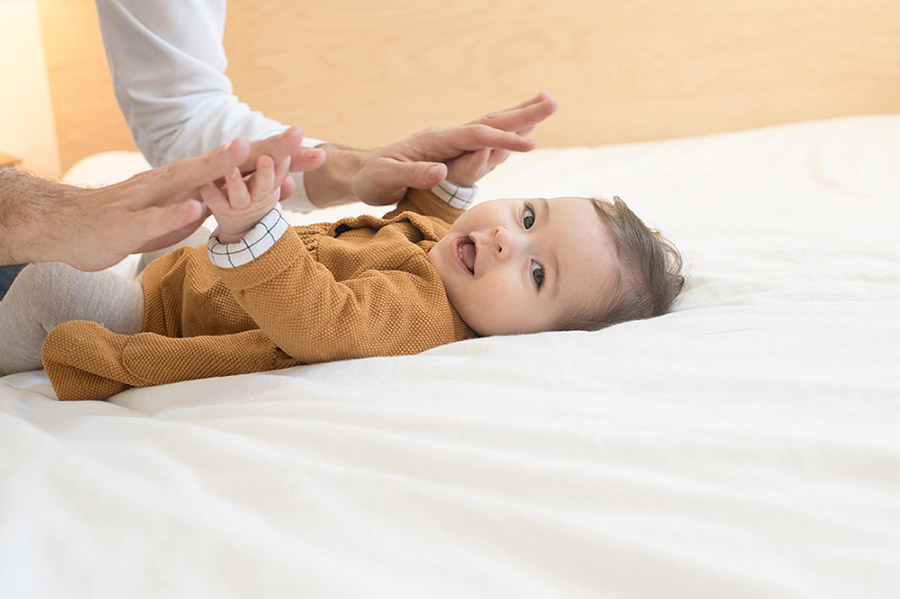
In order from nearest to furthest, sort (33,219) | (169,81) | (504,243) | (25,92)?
(33,219) → (504,243) → (169,81) → (25,92)

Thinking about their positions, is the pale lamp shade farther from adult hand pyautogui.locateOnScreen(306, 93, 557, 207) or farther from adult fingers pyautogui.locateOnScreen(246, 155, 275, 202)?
adult fingers pyautogui.locateOnScreen(246, 155, 275, 202)

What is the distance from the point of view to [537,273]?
3.08ft

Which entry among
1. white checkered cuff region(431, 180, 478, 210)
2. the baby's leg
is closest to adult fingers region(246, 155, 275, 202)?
the baby's leg

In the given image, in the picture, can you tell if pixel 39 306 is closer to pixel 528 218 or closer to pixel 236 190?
pixel 236 190

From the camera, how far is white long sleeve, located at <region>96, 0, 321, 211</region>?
1421 millimetres

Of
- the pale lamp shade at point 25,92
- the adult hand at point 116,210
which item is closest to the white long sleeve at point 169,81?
the adult hand at point 116,210

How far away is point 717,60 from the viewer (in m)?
2.18

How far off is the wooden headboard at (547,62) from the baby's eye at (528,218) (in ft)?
4.44

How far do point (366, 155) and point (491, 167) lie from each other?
211 mm

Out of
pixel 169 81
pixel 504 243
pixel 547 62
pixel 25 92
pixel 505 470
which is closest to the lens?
pixel 505 470

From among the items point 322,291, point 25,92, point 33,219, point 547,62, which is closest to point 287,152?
point 322,291

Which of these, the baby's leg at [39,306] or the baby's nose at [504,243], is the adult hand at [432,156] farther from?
the baby's leg at [39,306]

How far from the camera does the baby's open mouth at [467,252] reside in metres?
0.96

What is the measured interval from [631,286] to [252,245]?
493 mm
